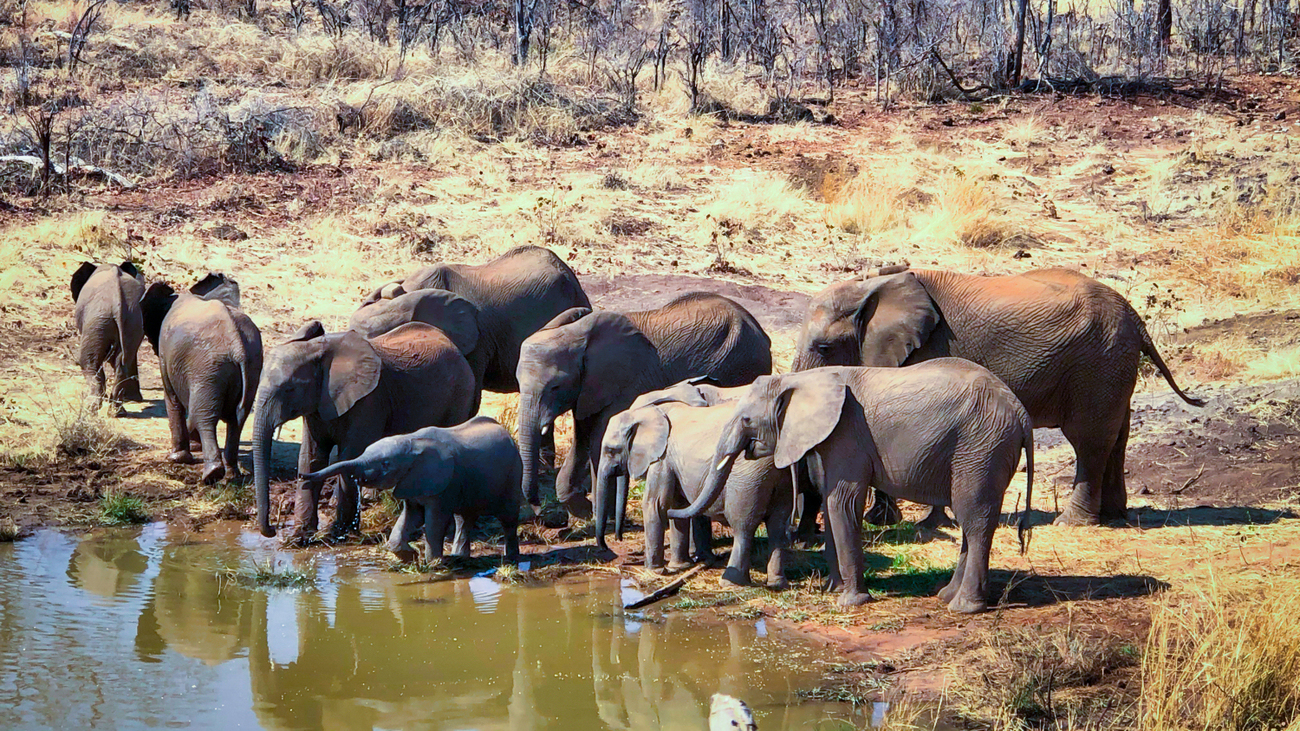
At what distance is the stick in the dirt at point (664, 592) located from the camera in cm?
877

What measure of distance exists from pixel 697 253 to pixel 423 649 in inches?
430

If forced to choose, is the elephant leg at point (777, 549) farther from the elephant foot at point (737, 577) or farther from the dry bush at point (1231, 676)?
the dry bush at point (1231, 676)

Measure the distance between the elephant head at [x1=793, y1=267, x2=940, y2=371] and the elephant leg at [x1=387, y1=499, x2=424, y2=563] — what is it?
2.97m

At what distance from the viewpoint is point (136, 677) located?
7.87 metres

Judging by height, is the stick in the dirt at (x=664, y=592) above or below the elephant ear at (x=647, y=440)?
below

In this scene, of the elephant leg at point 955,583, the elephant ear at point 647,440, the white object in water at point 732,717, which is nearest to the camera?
the white object in water at point 732,717

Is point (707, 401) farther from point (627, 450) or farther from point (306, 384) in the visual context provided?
point (306, 384)

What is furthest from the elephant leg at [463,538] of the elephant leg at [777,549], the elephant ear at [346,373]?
the elephant leg at [777,549]

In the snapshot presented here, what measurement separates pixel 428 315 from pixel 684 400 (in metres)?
2.72

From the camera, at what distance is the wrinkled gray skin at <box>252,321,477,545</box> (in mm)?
9891

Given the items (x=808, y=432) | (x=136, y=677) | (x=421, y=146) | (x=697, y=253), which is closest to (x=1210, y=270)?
(x=697, y=253)

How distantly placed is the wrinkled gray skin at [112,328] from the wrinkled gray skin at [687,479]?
4.92 m

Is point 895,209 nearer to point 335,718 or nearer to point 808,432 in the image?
point 808,432

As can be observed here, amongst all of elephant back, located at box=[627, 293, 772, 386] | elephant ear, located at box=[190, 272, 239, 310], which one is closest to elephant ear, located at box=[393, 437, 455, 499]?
elephant back, located at box=[627, 293, 772, 386]
